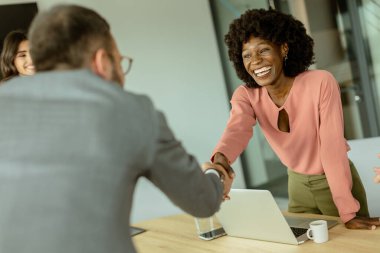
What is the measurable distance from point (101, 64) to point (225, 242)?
1149 millimetres

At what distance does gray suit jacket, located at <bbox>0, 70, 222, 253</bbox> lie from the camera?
951 mm

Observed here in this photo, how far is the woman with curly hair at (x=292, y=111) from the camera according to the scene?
206 cm

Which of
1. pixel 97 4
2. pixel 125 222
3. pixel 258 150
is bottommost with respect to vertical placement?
pixel 258 150

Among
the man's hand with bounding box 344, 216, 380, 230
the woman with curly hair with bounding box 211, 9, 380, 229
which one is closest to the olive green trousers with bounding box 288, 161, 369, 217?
the woman with curly hair with bounding box 211, 9, 380, 229

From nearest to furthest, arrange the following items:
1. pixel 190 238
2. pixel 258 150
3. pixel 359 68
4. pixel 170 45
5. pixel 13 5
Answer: pixel 190 238
pixel 13 5
pixel 359 68
pixel 170 45
pixel 258 150

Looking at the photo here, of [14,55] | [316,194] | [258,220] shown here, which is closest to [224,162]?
[258,220]

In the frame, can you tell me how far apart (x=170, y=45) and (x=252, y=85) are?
2.80 m

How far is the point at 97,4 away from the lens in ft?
15.6

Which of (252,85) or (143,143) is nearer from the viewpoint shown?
(143,143)

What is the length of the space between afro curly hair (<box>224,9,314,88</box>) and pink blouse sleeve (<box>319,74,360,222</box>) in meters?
0.28

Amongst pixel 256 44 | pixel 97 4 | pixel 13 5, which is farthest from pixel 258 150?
pixel 256 44

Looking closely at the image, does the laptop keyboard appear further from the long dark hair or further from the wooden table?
the long dark hair

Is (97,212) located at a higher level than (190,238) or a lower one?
higher

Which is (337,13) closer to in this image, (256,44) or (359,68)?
(359,68)
